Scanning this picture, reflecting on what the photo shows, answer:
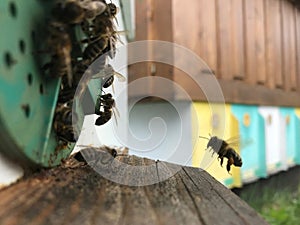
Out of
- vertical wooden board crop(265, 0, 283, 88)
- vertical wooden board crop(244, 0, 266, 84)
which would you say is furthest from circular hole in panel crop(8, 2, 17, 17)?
vertical wooden board crop(265, 0, 283, 88)

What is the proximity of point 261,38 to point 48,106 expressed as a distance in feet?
15.4

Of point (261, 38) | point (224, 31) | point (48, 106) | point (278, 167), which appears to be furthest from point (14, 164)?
point (278, 167)

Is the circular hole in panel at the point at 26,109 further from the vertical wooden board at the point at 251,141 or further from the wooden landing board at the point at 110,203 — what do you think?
the vertical wooden board at the point at 251,141

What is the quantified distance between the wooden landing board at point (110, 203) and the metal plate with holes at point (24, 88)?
0.05m

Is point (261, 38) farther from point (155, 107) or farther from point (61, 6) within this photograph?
point (61, 6)

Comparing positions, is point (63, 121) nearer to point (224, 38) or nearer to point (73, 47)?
point (73, 47)

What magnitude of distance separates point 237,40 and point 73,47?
3.88 metres

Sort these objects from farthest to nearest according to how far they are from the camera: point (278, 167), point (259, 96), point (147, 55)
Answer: point (278, 167)
point (259, 96)
point (147, 55)

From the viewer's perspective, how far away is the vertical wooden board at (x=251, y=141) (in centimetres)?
429

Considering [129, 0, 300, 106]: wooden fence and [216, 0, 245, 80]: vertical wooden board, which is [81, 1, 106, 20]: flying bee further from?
[216, 0, 245, 80]: vertical wooden board

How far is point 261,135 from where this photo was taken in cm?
481

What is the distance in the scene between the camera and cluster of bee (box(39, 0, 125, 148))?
0.57 metres

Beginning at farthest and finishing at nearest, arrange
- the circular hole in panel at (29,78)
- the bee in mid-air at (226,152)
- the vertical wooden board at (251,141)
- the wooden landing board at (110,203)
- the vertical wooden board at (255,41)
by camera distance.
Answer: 1. the vertical wooden board at (255,41)
2. the vertical wooden board at (251,141)
3. the bee in mid-air at (226,152)
4. the circular hole in panel at (29,78)
5. the wooden landing board at (110,203)

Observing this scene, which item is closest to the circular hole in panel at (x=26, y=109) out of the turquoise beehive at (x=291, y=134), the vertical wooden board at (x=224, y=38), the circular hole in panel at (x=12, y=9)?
the circular hole in panel at (x=12, y=9)
